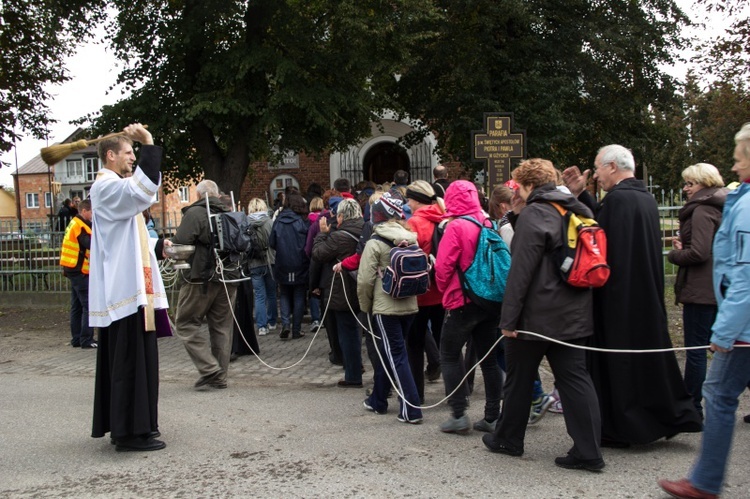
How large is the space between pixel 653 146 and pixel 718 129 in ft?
46.3

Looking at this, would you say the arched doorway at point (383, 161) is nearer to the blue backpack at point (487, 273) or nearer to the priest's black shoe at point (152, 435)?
the blue backpack at point (487, 273)

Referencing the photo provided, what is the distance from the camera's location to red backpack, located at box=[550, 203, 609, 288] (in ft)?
15.4

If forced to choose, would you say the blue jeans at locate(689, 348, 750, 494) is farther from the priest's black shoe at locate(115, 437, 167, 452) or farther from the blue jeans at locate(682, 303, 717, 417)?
the priest's black shoe at locate(115, 437, 167, 452)

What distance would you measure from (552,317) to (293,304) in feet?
20.6

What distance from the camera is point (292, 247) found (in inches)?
Answer: 402

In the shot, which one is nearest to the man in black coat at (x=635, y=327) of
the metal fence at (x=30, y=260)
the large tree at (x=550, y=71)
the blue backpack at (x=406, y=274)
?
the blue backpack at (x=406, y=274)

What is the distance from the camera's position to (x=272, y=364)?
29.2ft

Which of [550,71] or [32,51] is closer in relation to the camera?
[32,51]

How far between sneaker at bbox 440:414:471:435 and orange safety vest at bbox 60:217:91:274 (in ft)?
21.3

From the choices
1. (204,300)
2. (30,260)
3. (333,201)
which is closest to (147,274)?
(204,300)

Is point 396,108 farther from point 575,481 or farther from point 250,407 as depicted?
point 575,481

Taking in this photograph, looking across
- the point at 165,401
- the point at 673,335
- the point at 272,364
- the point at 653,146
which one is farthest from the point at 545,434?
the point at 653,146

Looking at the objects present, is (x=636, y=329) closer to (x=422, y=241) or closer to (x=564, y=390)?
(x=564, y=390)

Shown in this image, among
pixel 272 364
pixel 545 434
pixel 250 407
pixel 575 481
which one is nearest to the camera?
pixel 575 481
